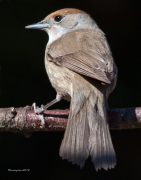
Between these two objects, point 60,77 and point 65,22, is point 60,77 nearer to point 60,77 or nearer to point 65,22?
point 60,77

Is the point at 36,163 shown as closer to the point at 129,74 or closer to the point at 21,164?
the point at 21,164

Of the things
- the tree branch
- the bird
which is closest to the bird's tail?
the bird

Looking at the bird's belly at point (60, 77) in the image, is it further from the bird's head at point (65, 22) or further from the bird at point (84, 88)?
the bird's head at point (65, 22)

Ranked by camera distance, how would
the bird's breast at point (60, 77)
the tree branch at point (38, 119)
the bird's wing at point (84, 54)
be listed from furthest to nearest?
the bird's breast at point (60, 77) → the bird's wing at point (84, 54) → the tree branch at point (38, 119)

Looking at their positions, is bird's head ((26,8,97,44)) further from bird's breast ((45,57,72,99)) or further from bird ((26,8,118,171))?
bird's breast ((45,57,72,99))

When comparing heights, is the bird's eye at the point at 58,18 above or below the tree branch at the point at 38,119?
above

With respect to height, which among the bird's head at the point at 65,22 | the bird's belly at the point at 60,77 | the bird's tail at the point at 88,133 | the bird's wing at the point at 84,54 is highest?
the bird's head at the point at 65,22

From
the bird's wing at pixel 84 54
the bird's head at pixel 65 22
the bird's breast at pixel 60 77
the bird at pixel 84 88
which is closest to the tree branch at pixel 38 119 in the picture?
the bird at pixel 84 88
